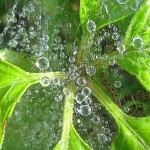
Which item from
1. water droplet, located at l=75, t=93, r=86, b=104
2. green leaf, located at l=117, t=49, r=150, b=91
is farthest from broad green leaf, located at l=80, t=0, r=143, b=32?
water droplet, located at l=75, t=93, r=86, b=104

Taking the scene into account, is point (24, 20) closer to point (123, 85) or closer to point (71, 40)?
point (71, 40)

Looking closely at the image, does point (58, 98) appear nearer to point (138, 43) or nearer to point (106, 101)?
point (106, 101)

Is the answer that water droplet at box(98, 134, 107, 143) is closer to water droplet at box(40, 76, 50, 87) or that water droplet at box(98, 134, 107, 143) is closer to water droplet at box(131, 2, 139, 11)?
water droplet at box(40, 76, 50, 87)

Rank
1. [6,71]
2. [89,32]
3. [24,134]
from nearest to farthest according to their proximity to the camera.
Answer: [6,71], [89,32], [24,134]

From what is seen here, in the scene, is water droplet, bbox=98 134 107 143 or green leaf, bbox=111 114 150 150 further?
water droplet, bbox=98 134 107 143

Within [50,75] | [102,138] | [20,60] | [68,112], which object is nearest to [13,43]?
[20,60]

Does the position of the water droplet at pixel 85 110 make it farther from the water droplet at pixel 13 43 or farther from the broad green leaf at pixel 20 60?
the water droplet at pixel 13 43

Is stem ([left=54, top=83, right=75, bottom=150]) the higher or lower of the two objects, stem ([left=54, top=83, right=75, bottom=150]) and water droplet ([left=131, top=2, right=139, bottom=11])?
the lower

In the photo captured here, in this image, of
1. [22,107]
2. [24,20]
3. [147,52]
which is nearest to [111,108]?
[147,52]
